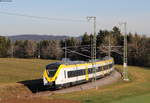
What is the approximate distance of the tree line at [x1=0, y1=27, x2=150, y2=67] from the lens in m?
101

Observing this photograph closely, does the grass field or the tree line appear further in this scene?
the tree line

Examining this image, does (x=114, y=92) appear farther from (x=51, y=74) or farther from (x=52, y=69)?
(x=52, y=69)

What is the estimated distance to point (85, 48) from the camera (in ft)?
400

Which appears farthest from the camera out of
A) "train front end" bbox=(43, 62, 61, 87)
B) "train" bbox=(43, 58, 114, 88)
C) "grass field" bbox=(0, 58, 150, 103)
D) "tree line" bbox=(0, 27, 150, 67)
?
"tree line" bbox=(0, 27, 150, 67)

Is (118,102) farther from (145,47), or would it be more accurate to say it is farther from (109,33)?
(109,33)

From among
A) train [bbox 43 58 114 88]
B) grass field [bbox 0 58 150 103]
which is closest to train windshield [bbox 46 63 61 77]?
train [bbox 43 58 114 88]

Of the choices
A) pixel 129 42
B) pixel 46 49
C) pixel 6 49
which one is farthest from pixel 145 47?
pixel 6 49

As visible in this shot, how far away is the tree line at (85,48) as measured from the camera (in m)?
101

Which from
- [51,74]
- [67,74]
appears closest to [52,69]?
[51,74]

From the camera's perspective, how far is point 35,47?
157m

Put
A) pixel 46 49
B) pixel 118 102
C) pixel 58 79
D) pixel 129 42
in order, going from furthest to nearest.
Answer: pixel 46 49 → pixel 129 42 → pixel 58 79 → pixel 118 102

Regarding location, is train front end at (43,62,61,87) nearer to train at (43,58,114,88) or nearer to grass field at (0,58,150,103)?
train at (43,58,114,88)

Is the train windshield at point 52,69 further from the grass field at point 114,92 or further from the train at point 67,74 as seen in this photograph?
the grass field at point 114,92

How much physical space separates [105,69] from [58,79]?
21.1 metres
